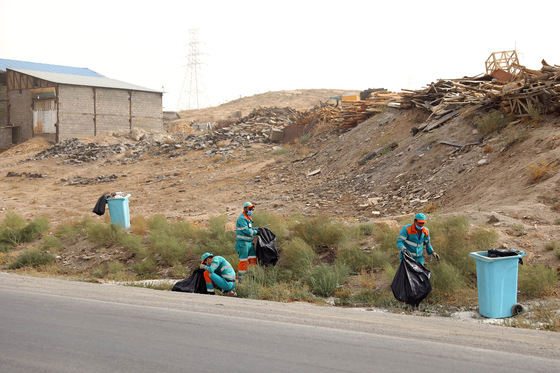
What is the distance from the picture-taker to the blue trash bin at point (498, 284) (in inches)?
271

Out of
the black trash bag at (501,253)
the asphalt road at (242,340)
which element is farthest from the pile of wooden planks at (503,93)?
the asphalt road at (242,340)

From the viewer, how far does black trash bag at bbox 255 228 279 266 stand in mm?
9789

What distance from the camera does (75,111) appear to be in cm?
3753

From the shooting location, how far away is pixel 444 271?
8.20 meters

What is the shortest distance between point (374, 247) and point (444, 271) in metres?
2.35

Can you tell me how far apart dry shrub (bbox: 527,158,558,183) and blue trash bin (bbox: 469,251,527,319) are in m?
7.04

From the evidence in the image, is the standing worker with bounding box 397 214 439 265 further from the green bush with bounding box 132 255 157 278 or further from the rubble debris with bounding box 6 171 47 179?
the rubble debris with bounding box 6 171 47 179

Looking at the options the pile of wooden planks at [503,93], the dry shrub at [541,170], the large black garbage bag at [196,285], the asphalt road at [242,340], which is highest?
the pile of wooden planks at [503,93]

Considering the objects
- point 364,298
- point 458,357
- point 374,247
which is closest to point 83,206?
point 374,247

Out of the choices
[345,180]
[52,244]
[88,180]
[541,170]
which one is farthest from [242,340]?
[88,180]

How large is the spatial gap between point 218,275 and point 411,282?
3.17 m

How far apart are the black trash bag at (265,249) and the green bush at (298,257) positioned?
0.52 metres

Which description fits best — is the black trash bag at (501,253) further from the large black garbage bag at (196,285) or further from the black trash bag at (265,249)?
the large black garbage bag at (196,285)

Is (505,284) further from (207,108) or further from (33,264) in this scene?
(207,108)
